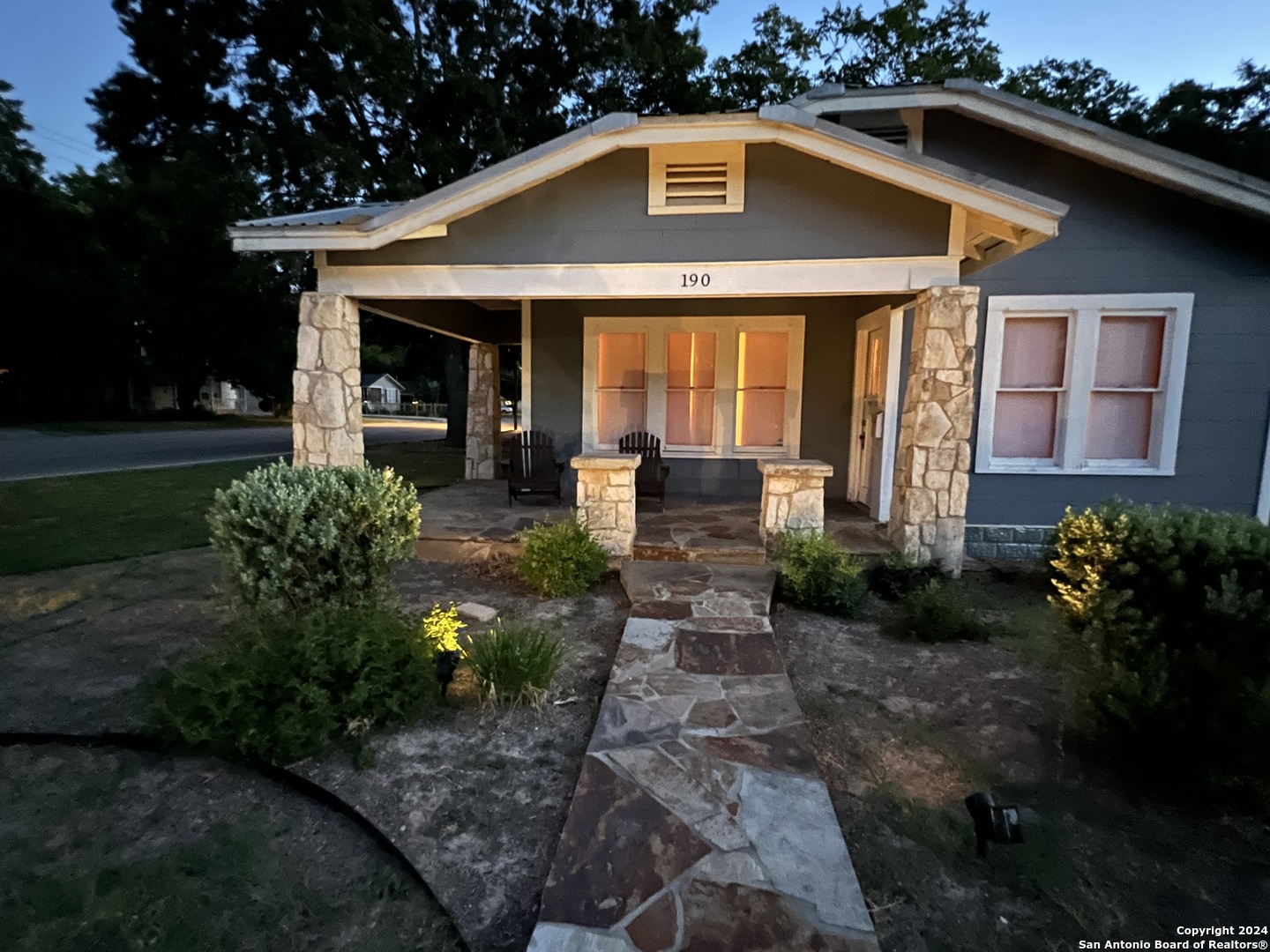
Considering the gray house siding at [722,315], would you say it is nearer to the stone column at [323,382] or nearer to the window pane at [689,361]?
the window pane at [689,361]

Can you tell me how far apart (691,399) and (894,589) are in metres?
3.85

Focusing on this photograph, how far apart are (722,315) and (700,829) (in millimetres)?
6659

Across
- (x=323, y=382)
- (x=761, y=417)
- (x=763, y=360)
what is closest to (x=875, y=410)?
(x=761, y=417)

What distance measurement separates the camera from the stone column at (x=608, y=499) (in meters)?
5.85

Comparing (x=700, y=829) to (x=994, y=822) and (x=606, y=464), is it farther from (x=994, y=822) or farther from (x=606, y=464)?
(x=606, y=464)

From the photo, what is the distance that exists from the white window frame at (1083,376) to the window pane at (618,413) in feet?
13.3

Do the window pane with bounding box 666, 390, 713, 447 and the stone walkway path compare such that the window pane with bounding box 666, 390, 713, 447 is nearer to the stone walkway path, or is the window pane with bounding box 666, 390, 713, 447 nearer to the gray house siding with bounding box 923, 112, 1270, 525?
the gray house siding with bounding box 923, 112, 1270, 525

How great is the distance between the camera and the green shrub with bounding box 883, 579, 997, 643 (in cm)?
469

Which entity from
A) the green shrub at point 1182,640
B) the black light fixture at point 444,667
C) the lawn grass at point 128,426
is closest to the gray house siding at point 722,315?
the green shrub at point 1182,640

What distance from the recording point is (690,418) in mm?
8492

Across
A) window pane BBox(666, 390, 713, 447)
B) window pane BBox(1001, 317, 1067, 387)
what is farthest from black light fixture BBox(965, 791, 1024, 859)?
window pane BBox(666, 390, 713, 447)

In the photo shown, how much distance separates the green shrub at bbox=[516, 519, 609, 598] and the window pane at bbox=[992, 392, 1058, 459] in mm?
4608

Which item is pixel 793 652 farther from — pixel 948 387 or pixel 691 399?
pixel 691 399

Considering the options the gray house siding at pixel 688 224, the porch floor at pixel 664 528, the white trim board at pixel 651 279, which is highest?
the gray house siding at pixel 688 224
